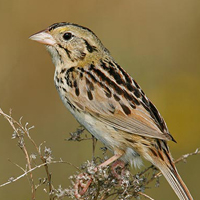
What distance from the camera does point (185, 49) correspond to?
6.99 meters

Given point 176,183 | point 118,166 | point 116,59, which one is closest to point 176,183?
point 176,183

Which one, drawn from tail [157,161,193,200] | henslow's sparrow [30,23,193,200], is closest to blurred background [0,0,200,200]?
henslow's sparrow [30,23,193,200]

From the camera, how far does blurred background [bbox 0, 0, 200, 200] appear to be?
6117mm

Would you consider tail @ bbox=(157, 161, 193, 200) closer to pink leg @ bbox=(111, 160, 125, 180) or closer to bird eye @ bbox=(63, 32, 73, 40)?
pink leg @ bbox=(111, 160, 125, 180)

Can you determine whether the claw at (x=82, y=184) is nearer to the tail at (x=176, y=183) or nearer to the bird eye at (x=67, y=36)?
the tail at (x=176, y=183)

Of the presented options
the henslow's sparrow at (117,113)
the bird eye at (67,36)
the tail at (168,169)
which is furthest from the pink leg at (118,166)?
the bird eye at (67,36)

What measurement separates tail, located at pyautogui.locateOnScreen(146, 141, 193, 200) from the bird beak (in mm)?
1195

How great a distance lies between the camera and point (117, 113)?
13.1 ft

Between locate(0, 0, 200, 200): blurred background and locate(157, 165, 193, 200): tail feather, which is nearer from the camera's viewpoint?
locate(157, 165, 193, 200): tail feather

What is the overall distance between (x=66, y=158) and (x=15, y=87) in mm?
1278

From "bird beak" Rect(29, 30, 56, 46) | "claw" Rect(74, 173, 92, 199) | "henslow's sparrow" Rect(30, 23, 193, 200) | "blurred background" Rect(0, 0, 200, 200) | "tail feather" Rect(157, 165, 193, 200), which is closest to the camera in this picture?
"claw" Rect(74, 173, 92, 199)

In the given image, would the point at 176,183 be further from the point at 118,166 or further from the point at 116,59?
the point at 116,59

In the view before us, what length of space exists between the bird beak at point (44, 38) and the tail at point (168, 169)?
1195mm

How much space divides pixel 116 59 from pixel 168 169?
3.14 m
